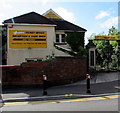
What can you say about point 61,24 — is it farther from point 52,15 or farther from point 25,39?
point 25,39

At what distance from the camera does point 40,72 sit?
9.64 metres

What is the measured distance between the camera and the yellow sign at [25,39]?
13750 millimetres

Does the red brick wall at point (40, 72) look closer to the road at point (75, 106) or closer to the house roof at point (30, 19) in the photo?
the road at point (75, 106)

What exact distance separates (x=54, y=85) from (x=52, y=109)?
176 inches

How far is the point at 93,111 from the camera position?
512 centimetres

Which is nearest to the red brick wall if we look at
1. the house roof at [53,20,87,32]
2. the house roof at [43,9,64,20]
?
the house roof at [53,20,87,32]

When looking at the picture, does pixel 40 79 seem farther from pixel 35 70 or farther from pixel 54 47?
pixel 54 47

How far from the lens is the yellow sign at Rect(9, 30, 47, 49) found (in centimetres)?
1375

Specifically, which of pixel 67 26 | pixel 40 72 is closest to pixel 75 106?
pixel 40 72

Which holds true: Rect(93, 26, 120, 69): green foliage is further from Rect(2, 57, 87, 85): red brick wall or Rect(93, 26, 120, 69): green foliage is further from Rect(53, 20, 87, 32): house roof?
Rect(2, 57, 87, 85): red brick wall

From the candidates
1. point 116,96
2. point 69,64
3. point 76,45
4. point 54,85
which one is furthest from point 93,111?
point 76,45

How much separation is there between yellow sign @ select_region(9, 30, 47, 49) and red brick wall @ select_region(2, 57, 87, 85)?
4.54m

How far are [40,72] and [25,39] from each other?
17.2 ft

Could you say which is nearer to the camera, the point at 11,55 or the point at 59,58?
the point at 59,58
